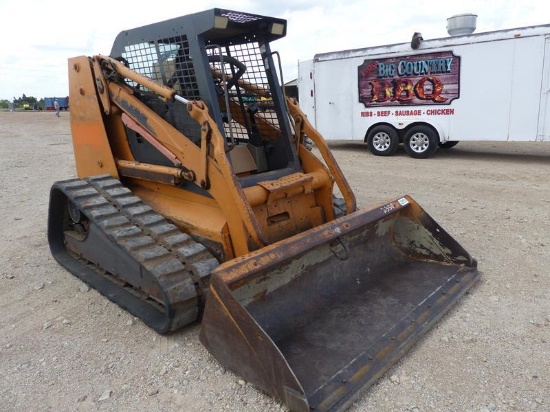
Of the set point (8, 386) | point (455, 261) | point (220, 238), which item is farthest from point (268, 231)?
point (8, 386)

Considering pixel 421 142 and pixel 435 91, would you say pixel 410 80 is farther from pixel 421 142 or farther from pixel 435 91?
pixel 421 142

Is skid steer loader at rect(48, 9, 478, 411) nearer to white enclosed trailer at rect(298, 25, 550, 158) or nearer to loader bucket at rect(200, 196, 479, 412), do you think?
loader bucket at rect(200, 196, 479, 412)

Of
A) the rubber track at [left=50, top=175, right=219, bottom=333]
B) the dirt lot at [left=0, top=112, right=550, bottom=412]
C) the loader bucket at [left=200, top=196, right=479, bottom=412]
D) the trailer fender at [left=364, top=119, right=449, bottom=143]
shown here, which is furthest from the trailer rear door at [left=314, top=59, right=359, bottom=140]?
the rubber track at [left=50, top=175, right=219, bottom=333]

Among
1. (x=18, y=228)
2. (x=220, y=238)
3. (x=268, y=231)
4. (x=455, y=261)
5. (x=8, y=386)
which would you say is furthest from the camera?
(x=18, y=228)

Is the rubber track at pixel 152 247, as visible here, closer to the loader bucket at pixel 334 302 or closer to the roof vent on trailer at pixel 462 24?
the loader bucket at pixel 334 302

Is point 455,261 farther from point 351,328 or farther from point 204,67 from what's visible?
point 204,67

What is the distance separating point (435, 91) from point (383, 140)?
5.52ft

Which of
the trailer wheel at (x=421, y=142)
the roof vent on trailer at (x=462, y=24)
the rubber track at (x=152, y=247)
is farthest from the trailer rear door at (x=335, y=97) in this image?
the rubber track at (x=152, y=247)

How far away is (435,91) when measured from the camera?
10430 millimetres

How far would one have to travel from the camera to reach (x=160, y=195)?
4.28 m

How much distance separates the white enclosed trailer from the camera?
9.41 m

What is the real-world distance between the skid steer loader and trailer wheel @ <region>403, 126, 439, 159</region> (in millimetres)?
7079

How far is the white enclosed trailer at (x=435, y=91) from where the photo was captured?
9414 millimetres

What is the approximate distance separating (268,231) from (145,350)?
1313mm
